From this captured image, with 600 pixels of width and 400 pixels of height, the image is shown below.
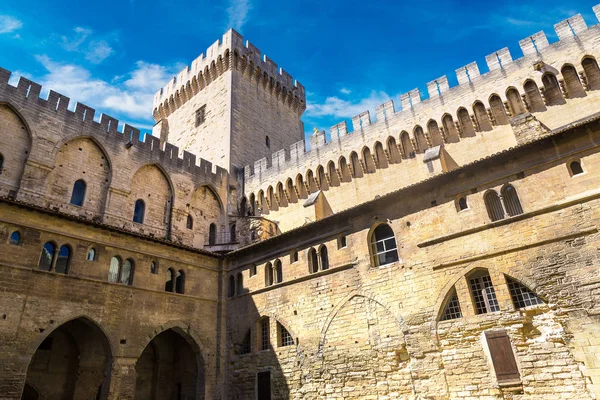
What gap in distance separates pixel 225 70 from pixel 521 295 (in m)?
22.2

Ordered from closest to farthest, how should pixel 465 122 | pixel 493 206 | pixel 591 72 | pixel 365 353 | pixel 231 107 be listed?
pixel 493 206 < pixel 365 353 < pixel 591 72 < pixel 465 122 < pixel 231 107

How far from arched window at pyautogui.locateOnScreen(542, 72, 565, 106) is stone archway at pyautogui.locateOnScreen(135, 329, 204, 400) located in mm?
16185

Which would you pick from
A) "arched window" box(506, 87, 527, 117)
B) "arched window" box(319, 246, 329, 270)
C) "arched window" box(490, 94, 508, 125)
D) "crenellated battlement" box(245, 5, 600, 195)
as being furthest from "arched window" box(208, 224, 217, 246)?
"arched window" box(506, 87, 527, 117)

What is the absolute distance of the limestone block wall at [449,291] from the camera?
10.5 metres

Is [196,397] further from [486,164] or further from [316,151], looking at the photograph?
[486,164]

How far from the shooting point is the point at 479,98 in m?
16.8

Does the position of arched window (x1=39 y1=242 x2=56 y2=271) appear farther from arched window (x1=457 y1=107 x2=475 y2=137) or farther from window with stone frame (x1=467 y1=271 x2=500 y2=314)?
arched window (x1=457 y1=107 x2=475 y2=137)

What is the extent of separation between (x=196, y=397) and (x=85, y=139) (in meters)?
11.6

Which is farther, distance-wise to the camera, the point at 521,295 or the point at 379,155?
the point at 379,155

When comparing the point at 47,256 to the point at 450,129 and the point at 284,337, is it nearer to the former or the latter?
the point at 284,337

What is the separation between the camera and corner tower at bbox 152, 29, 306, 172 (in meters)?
25.6

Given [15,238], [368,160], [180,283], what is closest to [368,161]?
[368,160]

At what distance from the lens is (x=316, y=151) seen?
21188mm

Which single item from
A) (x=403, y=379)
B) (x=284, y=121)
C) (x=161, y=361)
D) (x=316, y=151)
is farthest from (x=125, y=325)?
(x=284, y=121)
